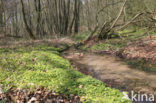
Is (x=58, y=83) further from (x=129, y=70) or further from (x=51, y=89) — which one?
(x=129, y=70)

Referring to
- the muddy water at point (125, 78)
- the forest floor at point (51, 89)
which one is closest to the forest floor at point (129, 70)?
the muddy water at point (125, 78)

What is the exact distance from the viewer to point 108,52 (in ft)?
36.7

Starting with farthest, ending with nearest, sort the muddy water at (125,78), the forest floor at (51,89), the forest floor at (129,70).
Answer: the forest floor at (129,70), the muddy water at (125,78), the forest floor at (51,89)

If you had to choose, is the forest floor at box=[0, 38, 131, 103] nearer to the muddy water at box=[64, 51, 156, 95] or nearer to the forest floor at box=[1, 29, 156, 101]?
the forest floor at box=[1, 29, 156, 101]

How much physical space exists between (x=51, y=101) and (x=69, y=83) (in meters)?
0.96

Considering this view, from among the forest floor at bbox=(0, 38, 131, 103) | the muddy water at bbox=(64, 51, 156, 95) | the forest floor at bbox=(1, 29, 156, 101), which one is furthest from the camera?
the forest floor at bbox=(1, 29, 156, 101)

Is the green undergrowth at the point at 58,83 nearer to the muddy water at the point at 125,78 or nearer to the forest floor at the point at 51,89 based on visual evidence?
the forest floor at the point at 51,89

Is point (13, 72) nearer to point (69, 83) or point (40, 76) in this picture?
point (40, 76)

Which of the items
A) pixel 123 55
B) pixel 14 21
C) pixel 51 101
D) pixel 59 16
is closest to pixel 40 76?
pixel 51 101

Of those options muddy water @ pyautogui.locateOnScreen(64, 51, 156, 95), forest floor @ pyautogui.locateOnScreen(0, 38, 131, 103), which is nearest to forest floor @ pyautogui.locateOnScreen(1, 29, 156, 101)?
muddy water @ pyautogui.locateOnScreen(64, 51, 156, 95)

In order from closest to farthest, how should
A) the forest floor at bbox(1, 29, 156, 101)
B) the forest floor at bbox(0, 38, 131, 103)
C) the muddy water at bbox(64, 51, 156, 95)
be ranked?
the forest floor at bbox(0, 38, 131, 103), the muddy water at bbox(64, 51, 156, 95), the forest floor at bbox(1, 29, 156, 101)

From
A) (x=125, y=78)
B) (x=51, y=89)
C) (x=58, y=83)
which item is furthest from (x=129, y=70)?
(x=51, y=89)

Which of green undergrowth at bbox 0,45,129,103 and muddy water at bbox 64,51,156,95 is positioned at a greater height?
green undergrowth at bbox 0,45,129,103

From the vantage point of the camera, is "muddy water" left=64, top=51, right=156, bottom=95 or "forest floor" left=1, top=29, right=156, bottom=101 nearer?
"muddy water" left=64, top=51, right=156, bottom=95
